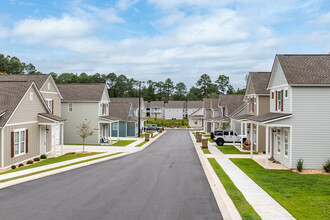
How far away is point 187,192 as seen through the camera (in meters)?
12.4

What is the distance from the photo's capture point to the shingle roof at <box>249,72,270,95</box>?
2891 cm

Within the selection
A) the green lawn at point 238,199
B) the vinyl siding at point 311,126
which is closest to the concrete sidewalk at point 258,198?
the green lawn at point 238,199

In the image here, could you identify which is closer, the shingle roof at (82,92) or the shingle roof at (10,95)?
the shingle roof at (10,95)

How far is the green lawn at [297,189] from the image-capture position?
32.1 feet

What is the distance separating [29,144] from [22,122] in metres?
2.18

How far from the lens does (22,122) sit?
21.3m

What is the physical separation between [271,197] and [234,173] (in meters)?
5.52

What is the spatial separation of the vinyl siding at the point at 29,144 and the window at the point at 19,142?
31 centimetres

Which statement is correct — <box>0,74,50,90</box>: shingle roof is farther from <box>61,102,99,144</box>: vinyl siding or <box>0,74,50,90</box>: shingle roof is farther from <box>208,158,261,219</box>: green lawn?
<box>208,158,261,219</box>: green lawn

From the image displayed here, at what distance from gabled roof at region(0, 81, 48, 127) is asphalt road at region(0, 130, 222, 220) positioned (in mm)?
6244

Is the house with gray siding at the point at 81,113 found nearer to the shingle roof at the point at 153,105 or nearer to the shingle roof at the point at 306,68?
the shingle roof at the point at 306,68

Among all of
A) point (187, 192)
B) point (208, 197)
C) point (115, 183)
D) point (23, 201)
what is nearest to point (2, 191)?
point (23, 201)

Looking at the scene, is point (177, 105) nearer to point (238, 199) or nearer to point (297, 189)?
point (297, 189)

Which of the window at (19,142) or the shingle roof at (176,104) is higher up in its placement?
the shingle roof at (176,104)
